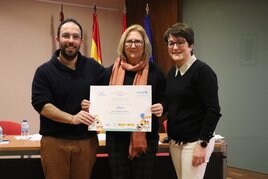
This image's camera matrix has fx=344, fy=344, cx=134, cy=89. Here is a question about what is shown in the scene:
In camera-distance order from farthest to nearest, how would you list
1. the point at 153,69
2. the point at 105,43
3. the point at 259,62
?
the point at 105,43 < the point at 259,62 < the point at 153,69

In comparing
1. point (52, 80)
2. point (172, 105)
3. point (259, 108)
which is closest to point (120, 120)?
point (172, 105)

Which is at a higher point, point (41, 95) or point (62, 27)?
point (62, 27)

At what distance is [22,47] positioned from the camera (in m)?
5.32

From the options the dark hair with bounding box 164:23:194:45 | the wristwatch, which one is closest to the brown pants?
the wristwatch

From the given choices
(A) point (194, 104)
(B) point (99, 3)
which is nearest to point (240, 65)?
(B) point (99, 3)

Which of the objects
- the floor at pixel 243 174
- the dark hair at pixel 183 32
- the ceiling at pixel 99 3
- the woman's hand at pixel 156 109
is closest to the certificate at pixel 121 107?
the woman's hand at pixel 156 109

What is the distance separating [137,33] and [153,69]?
282mm

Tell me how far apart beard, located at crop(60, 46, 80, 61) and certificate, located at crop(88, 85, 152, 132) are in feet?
0.84

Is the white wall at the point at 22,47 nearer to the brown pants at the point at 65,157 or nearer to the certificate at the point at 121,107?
the brown pants at the point at 65,157

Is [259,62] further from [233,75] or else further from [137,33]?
[137,33]

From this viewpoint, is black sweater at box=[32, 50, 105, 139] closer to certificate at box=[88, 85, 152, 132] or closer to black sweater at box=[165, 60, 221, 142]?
certificate at box=[88, 85, 152, 132]

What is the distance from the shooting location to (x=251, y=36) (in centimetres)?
510

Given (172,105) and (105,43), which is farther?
(105,43)

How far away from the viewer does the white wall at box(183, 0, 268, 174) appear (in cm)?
504
